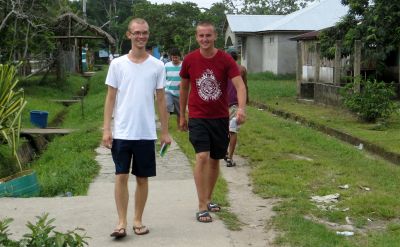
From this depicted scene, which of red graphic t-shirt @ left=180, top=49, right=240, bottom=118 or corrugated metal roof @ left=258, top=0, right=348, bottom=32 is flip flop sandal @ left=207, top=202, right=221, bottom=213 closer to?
red graphic t-shirt @ left=180, top=49, right=240, bottom=118

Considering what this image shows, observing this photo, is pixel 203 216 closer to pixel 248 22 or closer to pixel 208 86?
pixel 208 86

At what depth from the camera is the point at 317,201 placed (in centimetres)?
720

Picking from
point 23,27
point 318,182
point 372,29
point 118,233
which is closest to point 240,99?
point 118,233

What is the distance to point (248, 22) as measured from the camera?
137 ft

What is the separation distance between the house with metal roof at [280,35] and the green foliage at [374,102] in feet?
57.1

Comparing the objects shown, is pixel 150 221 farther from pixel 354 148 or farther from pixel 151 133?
pixel 354 148

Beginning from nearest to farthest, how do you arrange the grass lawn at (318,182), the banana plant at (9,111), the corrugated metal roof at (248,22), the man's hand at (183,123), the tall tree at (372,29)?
the grass lawn at (318,182)
the man's hand at (183,123)
the banana plant at (9,111)
the tall tree at (372,29)
the corrugated metal roof at (248,22)

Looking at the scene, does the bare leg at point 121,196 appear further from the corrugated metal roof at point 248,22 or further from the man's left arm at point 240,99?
the corrugated metal roof at point 248,22

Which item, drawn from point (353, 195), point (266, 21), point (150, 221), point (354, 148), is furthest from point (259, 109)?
point (266, 21)

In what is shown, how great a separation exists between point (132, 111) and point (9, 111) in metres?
4.80

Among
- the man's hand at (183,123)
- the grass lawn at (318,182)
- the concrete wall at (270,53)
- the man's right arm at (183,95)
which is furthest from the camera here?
the concrete wall at (270,53)

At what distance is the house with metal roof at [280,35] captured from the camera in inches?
1335

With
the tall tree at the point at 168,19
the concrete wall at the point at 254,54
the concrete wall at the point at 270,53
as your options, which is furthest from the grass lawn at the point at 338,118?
the tall tree at the point at 168,19

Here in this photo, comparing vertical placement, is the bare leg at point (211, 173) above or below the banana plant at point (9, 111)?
below
